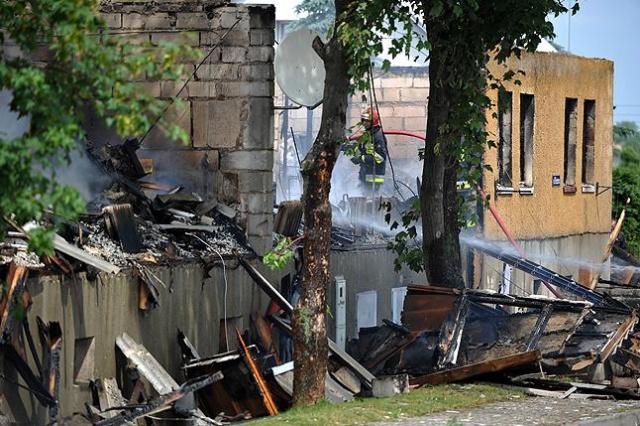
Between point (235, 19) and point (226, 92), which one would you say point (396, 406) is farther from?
point (235, 19)

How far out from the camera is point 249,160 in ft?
65.3

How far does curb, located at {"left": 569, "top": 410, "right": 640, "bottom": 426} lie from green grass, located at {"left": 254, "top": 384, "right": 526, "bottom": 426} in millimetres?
1744

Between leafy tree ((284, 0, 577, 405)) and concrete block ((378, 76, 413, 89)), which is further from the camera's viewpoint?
concrete block ((378, 76, 413, 89))

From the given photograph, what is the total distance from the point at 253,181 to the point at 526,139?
49.3ft

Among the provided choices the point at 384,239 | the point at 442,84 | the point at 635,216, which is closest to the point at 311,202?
the point at 442,84

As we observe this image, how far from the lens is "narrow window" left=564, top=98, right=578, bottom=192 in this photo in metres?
36.3

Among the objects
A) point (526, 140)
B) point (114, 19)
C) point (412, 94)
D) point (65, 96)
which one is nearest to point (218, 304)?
point (114, 19)

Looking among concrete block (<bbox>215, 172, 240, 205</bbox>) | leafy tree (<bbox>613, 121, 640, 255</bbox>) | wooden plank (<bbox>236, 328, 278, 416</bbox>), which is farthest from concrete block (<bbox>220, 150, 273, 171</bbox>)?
leafy tree (<bbox>613, 121, 640, 255</bbox>)

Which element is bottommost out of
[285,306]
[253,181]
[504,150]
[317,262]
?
[285,306]

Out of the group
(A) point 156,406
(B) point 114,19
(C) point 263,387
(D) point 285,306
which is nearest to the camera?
(A) point 156,406

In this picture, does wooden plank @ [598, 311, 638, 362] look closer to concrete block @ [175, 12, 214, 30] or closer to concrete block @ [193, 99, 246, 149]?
concrete block @ [193, 99, 246, 149]

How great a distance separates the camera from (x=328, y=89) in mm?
15875

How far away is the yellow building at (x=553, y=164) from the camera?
32156 millimetres

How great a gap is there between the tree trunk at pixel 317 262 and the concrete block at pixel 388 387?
953mm
